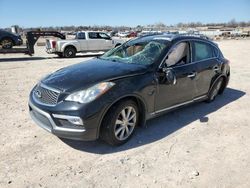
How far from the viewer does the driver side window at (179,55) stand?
14.7 feet

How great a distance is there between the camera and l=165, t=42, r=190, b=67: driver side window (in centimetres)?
447

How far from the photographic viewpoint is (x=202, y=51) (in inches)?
214

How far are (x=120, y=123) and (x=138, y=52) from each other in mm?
1602

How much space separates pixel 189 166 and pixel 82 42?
548 inches

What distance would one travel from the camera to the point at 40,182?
2984 mm

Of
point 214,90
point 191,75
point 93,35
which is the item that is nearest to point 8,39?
point 93,35

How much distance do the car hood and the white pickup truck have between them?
11428mm

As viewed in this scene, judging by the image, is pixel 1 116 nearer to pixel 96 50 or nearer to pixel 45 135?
pixel 45 135

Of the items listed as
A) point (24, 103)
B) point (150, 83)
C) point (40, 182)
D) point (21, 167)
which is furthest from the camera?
point (24, 103)

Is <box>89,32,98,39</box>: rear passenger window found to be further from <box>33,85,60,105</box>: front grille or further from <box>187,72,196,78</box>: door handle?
<box>33,85,60,105</box>: front grille

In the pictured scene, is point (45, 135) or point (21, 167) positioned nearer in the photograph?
point (21, 167)

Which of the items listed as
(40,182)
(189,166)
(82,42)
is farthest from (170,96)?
(82,42)

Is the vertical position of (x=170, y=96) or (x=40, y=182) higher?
(x=170, y=96)

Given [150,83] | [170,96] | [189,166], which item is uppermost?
[150,83]
